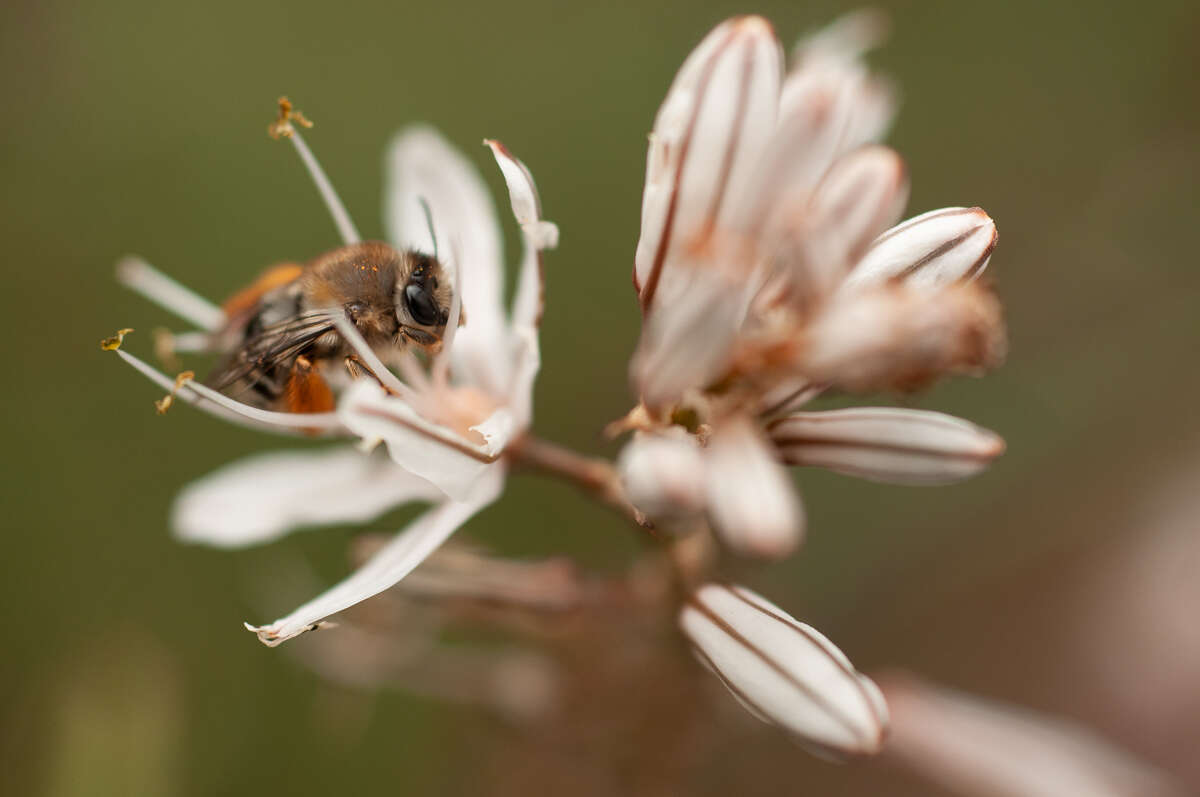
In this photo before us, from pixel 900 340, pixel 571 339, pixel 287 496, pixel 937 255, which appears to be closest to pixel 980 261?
pixel 937 255

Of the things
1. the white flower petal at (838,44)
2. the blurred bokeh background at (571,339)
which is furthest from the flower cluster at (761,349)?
the blurred bokeh background at (571,339)

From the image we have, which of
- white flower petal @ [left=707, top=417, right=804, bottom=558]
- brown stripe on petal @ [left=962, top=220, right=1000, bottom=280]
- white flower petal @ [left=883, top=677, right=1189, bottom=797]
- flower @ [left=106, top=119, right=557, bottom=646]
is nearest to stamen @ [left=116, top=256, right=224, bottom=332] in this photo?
flower @ [left=106, top=119, right=557, bottom=646]

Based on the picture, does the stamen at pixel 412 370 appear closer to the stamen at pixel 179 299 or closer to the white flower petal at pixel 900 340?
the stamen at pixel 179 299

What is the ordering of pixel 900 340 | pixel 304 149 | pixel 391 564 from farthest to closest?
pixel 304 149, pixel 391 564, pixel 900 340

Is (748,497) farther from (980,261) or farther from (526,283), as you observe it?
(526,283)

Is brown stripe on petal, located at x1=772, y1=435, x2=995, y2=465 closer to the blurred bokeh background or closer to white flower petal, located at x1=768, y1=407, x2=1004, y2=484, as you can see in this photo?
white flower petal, located at x1=768, y1=407, x2=1004, y2=484

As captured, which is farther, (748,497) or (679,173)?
(679,173)

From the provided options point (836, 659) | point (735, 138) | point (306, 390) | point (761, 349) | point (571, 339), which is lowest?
point (836, 659)
